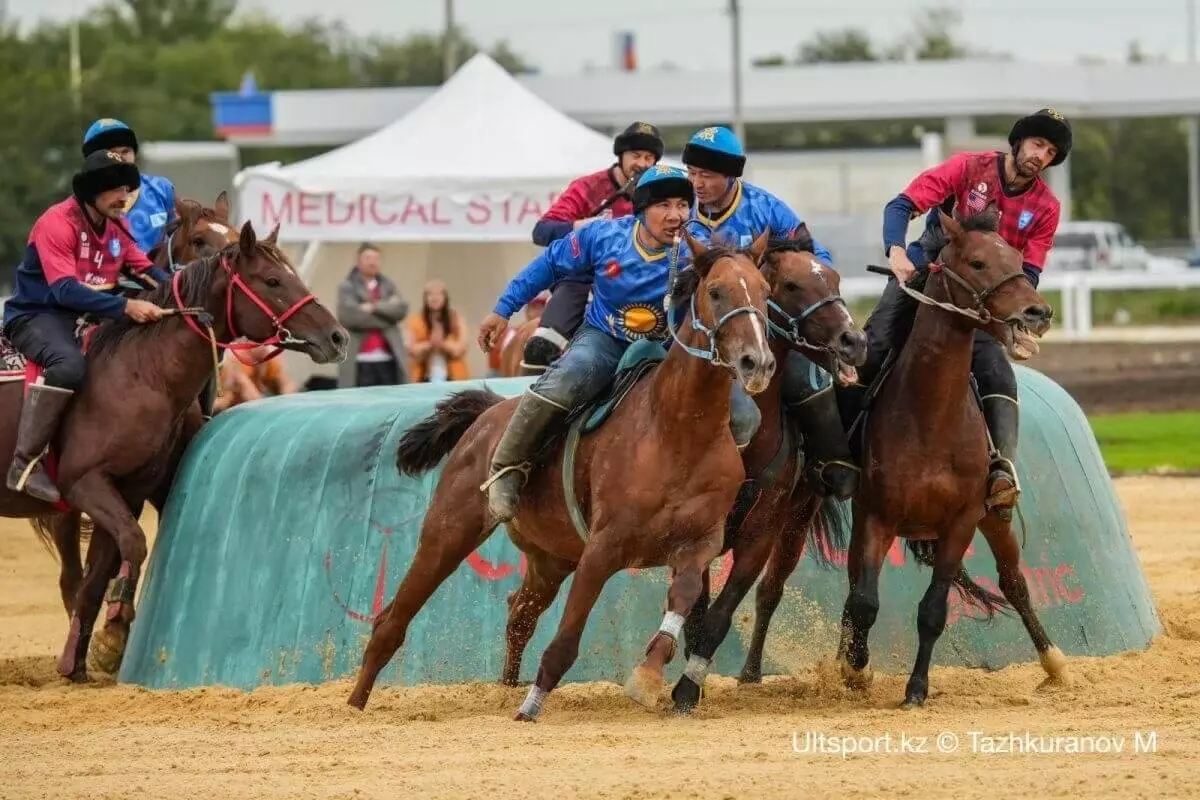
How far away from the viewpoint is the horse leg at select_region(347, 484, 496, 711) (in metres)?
8.57

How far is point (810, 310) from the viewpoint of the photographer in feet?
26.4

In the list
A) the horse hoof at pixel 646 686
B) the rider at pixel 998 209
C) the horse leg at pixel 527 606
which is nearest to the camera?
the horse hoof at pixel 646 686

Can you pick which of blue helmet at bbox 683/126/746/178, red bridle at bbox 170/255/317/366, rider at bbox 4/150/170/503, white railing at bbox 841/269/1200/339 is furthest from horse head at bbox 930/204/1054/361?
white railing at bbox 841/269/1200/339

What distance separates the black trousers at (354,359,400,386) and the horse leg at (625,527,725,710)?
1134cm

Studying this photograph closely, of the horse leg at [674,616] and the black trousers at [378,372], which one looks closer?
the horse leg at [674,616]

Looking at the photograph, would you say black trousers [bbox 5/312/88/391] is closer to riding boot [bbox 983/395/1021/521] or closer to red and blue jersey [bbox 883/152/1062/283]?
red and blue jersey [bbox 883/152/1062/283]

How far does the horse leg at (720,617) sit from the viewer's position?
817 centimetres

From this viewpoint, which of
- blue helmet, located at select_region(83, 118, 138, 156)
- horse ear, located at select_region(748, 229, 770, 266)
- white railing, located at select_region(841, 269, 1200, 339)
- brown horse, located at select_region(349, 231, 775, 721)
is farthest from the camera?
white railing, located at select_region(841, 269, 1200, 339)

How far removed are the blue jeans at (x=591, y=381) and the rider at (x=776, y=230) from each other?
44cm

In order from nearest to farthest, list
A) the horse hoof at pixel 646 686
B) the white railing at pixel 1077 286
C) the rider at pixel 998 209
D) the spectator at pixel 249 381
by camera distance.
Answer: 1. the horse hoof at pixel 646 686
2. the rider at pixel 998 209
3. the spectator at pixel 249 381
4. the white railing at pixel 1077 286

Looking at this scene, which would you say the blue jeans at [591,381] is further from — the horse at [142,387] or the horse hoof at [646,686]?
the horse at [142,387]

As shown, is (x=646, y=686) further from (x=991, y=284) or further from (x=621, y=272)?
(x=991, y=284)

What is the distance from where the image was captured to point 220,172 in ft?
137

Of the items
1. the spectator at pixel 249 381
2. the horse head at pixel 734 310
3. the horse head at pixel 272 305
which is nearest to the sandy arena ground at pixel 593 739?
the horse head at pixel 734 310
